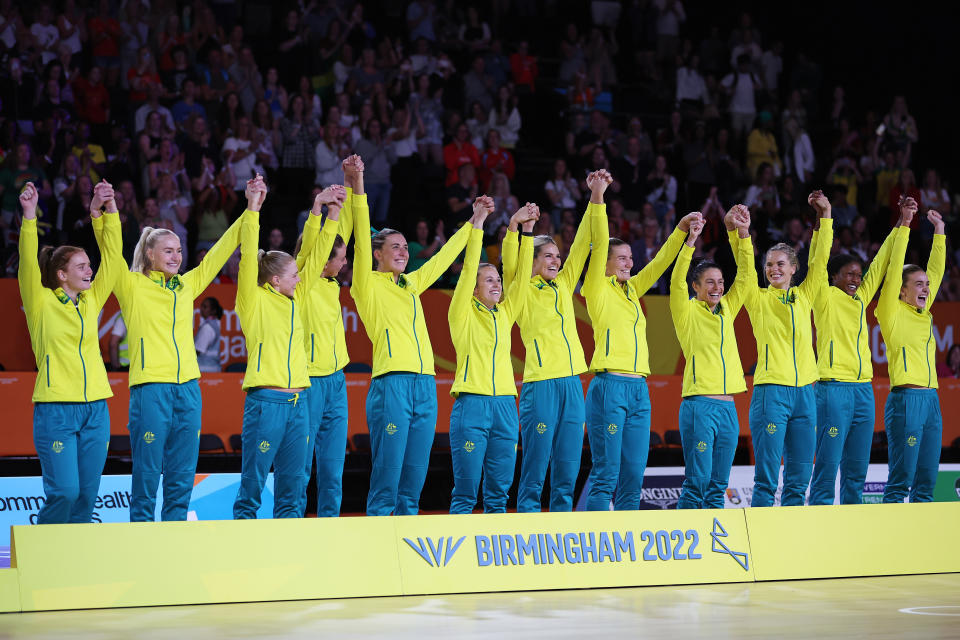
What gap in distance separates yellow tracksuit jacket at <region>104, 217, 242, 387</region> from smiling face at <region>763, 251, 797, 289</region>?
390 cm

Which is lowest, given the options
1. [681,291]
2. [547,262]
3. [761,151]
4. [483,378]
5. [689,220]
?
[483,378]

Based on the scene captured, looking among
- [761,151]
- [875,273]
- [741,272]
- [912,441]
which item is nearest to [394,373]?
[741,272]

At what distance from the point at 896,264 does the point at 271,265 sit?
4348 mm

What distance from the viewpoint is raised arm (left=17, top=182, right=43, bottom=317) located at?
6.16 metres

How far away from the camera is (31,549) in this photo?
18.5 ft

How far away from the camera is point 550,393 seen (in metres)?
7.51

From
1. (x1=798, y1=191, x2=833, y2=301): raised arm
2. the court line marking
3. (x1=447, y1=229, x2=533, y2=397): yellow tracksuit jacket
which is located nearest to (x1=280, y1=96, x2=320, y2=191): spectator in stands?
(x1=447, y1=229, x2=533, y2=397): yellow tracksuit jacket

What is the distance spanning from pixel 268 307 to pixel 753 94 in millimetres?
9691

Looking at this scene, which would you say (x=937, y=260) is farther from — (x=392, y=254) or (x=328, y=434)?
(x=328, y=434)

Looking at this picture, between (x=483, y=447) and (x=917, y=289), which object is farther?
(x=917, y=289)

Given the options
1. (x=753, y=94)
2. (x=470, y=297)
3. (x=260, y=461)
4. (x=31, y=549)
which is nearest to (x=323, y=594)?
(x=260, y=461)

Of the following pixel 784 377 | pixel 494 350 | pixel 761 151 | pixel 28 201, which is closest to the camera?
pixel 28 201

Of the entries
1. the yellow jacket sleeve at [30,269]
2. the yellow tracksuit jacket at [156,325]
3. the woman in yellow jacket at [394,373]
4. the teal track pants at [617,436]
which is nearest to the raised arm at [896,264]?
the teal track pants at [617,436]

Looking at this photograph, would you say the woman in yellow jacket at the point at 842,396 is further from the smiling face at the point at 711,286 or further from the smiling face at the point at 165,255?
the smiling face at the point at 165,255
